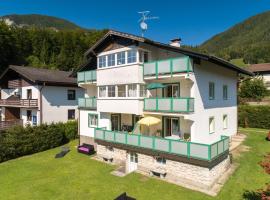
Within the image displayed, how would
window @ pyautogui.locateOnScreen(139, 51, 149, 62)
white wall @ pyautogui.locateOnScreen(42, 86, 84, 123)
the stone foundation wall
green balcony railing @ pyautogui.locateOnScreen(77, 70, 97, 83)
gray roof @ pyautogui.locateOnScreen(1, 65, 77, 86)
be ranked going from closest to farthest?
the stone foundation wall, window @ pyautogui.locateOnScreen(139, 51, 149, 62), green balcony railing @ pyautogui.locateOnScreen(77, 70, 97, 83), gray roof @ pyautogui.locateOnScreen(1, 65, 77, 86), white wall @ pyautogui.locateOnScreen(42, 86, 84, 123)

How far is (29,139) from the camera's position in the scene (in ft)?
84.0

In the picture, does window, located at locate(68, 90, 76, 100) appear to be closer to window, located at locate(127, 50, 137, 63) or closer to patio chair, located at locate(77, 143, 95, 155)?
patio chair, located at locate(77, 143, 95, 155)

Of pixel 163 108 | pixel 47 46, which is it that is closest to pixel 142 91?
pixel 163 108

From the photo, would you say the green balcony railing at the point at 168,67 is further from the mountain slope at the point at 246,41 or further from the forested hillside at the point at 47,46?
the mountain slope at the point at 246,41

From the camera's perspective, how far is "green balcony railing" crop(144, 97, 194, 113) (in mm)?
16781

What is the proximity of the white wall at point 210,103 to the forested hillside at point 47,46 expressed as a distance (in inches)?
2056

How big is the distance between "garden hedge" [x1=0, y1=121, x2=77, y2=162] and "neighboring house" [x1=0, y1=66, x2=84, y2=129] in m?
3.98

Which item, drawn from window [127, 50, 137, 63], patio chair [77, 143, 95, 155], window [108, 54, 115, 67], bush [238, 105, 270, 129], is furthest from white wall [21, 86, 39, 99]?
bush [238, 105, 270, 129]

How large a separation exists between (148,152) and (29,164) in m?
12.7

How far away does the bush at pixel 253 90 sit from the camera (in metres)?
43.8

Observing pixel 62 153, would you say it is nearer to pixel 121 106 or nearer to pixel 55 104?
pixel 121 106

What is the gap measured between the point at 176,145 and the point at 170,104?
3.23 meters

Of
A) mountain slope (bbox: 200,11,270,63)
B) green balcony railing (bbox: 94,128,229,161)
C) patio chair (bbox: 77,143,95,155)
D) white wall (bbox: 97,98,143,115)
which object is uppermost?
mountain slope (bbox: 200,11,270,63)

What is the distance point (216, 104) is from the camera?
71.2ft
